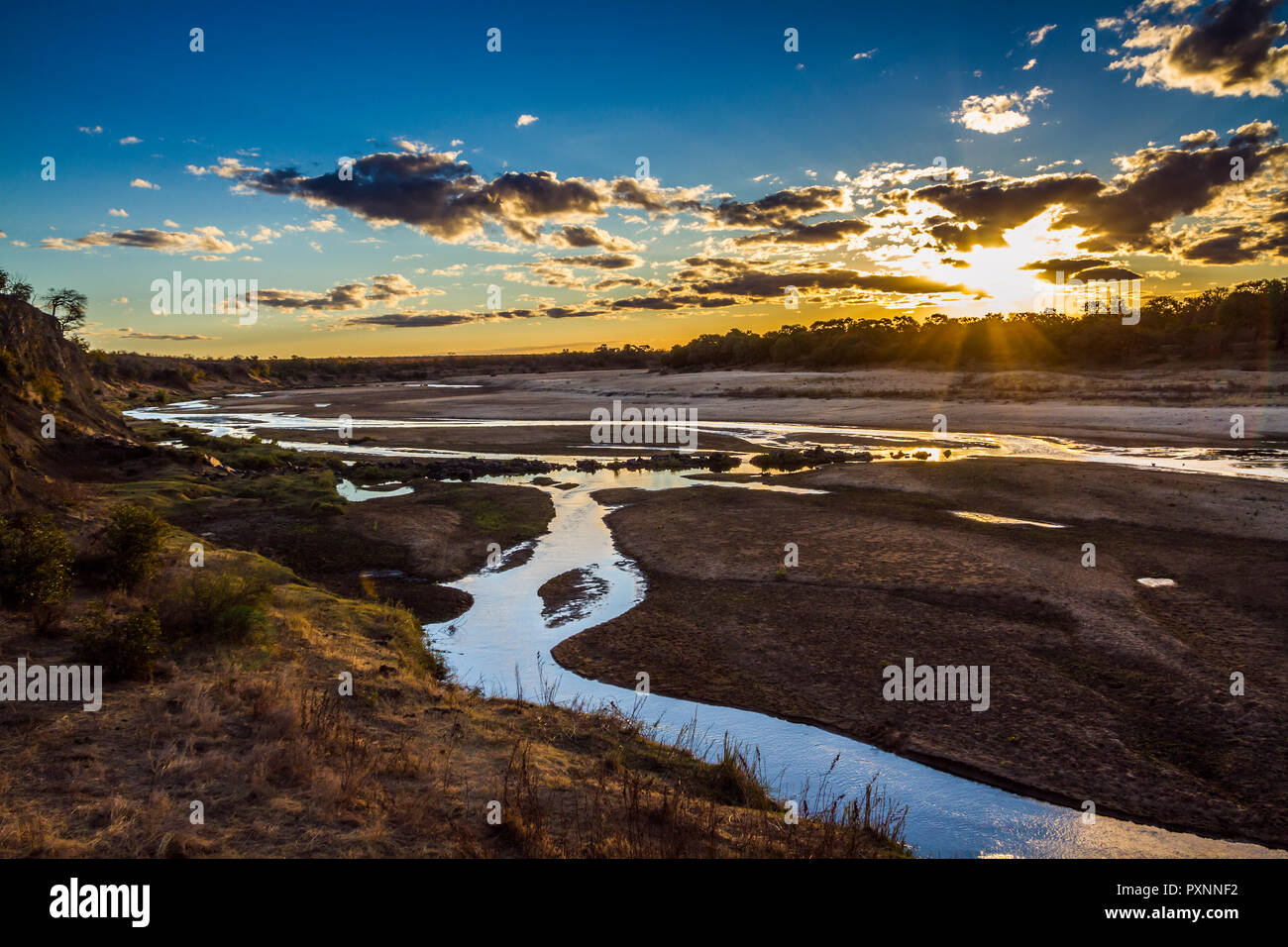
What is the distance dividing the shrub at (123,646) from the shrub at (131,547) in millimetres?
2989

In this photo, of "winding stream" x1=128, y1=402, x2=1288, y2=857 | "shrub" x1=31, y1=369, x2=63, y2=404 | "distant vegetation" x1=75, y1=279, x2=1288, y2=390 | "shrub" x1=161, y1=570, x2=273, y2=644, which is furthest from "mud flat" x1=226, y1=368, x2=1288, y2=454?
"shrub" x1=161, y1=570, x2=273, y2=644

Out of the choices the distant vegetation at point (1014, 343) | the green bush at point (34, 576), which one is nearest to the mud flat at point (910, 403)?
the distant vegetation at point (1014, 343)

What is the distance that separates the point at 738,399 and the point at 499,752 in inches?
3213

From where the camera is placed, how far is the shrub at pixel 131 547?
1385 cm

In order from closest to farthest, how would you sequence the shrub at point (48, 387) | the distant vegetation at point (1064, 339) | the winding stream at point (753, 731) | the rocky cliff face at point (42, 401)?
the winding stream at point (753, 731), the rocky cliff face at point (42, 401), the shrub at point (48, 387), the distant vegetation at point (1064, 339)

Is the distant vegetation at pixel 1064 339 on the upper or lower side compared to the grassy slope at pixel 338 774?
upper

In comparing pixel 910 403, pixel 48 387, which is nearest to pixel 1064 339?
pixel 910 403

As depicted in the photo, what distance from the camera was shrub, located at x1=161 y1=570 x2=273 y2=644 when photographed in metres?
12.5

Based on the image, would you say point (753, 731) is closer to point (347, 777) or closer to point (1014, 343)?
point (347, 777)

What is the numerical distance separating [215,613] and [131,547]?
9.54 feet

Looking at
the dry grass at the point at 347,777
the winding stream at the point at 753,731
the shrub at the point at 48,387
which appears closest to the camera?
the dry grass at the point at 347,777

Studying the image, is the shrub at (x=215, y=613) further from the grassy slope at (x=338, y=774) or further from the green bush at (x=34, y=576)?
the green bush at (x=34, y=576)

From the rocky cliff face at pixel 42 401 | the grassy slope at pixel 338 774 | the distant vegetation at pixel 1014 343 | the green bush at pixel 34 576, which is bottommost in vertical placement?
the grassy slope at pixel 338 774
